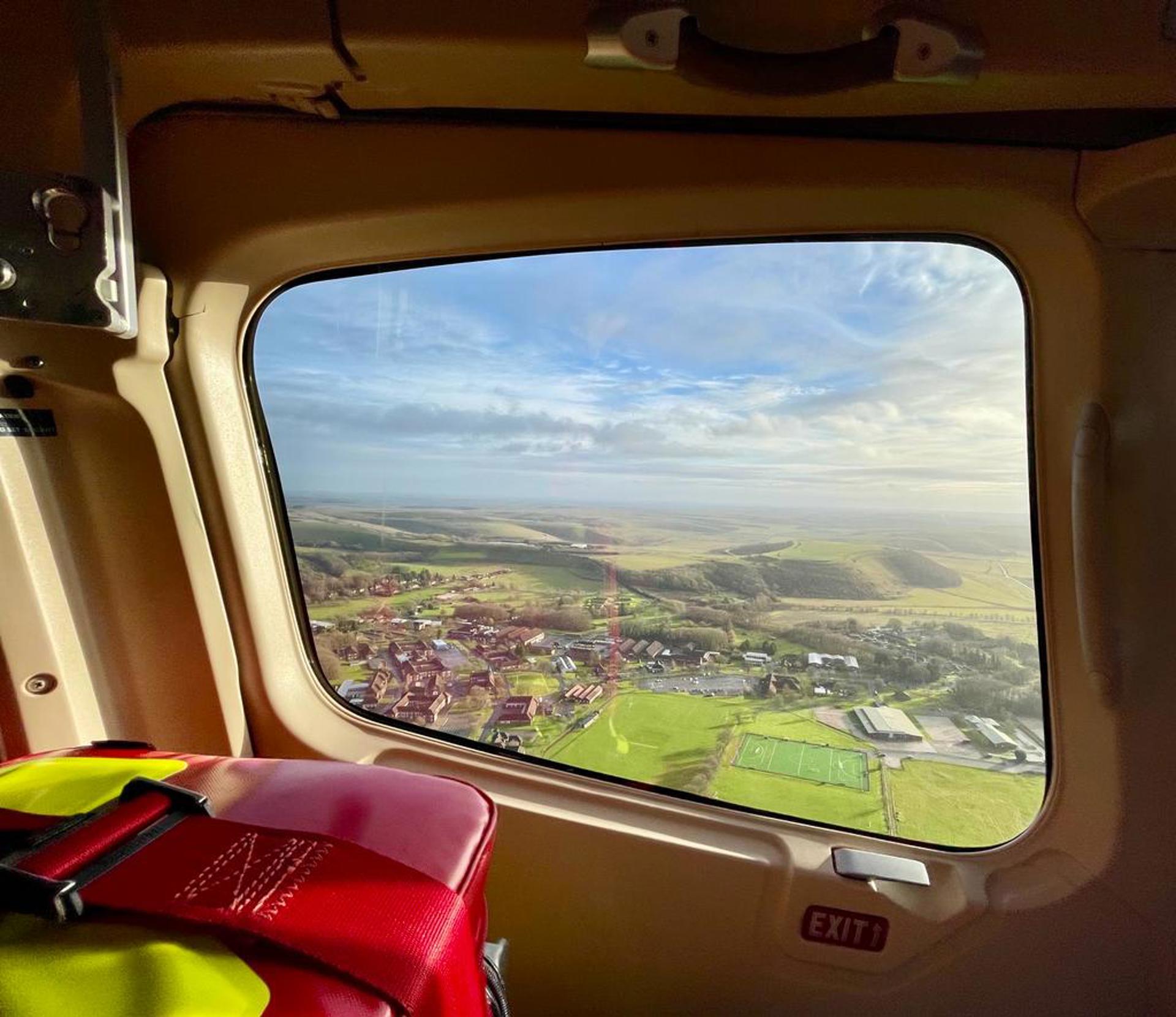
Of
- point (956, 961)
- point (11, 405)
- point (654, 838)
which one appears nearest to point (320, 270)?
point (11, 405)

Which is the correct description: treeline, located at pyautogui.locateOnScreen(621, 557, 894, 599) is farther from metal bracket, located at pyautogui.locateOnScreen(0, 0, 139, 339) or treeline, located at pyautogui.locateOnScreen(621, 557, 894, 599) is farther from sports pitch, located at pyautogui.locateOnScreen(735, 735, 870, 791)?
metal bracket, located at pyautogui.locateOnScreen(0, 0, 139, 339)

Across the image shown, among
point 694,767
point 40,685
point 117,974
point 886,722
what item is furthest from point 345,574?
point 886,722

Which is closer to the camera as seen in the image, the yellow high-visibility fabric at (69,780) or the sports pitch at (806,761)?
the yellow high-visibility fabric at (69,780)

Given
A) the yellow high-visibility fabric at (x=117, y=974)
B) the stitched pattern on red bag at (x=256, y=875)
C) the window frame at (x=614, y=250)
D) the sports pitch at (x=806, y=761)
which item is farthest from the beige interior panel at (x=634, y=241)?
the yellow high-visibility fabric at (x=117, y=974)

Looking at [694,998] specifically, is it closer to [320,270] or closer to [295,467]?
[295,467]

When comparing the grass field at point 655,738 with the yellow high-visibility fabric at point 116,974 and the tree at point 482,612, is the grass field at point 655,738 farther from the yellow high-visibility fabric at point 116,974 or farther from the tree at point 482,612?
the yellow high-visibility fabric at point 116,974

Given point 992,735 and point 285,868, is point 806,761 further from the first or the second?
point 285,868

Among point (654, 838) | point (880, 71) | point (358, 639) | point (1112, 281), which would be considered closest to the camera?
point (880, 71)
